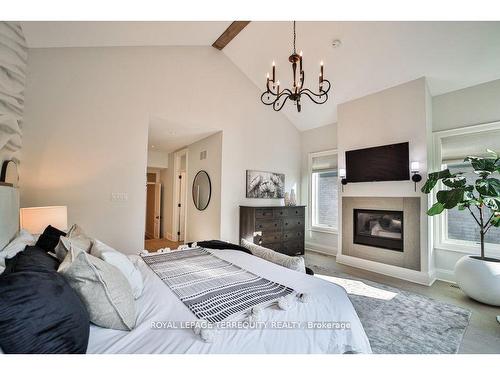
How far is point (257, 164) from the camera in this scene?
179 inches

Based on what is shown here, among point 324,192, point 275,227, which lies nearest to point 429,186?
point 324,192

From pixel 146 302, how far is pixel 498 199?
363 cm

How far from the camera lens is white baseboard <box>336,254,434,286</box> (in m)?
3.12

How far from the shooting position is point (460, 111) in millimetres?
3248

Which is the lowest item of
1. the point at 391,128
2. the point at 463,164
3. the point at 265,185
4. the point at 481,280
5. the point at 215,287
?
the point at 481,280

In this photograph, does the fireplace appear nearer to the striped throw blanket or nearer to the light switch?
the striped throw blanket

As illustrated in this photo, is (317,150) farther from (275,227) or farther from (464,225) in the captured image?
(464,225)

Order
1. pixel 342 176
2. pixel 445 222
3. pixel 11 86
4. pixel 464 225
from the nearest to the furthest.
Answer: pixel 11 86, pixel 464 225, pixel 445 222, pixel 342 176

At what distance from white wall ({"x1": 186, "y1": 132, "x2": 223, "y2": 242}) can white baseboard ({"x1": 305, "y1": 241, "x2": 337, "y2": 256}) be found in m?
2.30

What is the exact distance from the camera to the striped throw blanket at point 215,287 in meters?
1.17

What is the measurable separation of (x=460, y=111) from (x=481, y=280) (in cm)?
235

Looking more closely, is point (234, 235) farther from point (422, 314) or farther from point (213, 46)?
point (213, 46)

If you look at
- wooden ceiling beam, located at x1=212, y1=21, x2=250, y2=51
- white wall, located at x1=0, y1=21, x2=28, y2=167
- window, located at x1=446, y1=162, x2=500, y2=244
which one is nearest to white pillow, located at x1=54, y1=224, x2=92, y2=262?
white wall, located at x1=0, y1=21, x2=28, y2=167

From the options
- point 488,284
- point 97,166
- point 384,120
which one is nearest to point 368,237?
point 488,284
